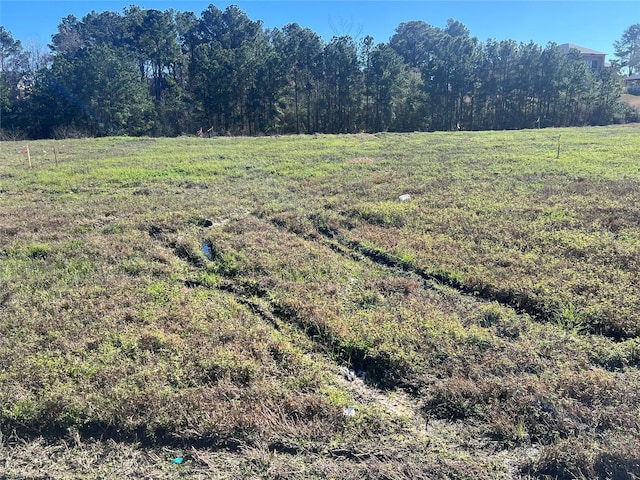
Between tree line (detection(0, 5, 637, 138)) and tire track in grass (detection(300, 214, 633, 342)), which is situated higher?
tree line (detection(0, 5, 637, 138))

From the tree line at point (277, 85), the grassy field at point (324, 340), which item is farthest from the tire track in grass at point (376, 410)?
the tree line at point (277, 85)

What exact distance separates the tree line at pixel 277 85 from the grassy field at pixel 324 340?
28.9 meters

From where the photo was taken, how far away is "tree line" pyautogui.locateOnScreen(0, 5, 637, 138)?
1319 inches

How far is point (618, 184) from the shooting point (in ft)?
33.2

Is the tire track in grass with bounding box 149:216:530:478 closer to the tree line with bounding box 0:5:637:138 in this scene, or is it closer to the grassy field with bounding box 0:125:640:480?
the grassy field with bounding box 0:125:640:480

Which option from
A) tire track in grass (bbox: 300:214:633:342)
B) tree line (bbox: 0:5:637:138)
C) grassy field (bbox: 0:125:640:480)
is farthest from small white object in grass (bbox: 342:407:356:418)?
tree line (bbox: 0:5:637:138)

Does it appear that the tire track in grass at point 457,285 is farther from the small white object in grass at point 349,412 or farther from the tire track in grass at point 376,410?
the small white object in grass at point 349,412

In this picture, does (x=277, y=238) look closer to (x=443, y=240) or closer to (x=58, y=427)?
(x=443, y=240)

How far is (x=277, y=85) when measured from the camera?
37.4 meters

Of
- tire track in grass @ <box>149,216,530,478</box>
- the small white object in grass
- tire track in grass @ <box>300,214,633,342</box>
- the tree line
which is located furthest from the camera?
the tree line

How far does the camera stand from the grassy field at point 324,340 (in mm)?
2855

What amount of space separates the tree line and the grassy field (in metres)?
28.9

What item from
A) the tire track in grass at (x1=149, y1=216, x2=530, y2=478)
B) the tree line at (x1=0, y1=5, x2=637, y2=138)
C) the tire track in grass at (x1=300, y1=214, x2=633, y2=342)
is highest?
the tree line at (x1=0, y1=5, x2=637, y2=138)

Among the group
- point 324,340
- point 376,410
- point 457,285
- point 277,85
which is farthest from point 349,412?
point 277,85
